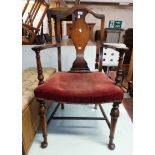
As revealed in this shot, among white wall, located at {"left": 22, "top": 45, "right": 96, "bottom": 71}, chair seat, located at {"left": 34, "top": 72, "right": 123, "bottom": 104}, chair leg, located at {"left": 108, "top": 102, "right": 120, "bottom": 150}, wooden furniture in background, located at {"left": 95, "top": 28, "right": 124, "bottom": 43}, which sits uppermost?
wooden furniture in background, located at {"left": 95, "top": 28, "right": 124, "bottom": 43}

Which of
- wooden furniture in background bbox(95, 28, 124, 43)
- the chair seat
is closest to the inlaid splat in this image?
the chair seat

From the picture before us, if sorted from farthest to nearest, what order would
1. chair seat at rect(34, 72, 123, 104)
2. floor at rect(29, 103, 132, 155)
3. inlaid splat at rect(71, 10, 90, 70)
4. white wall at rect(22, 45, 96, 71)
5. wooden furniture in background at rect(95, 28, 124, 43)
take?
wooden furniture in background at rect(95, 28, 124, 43)
white wall at rect(22, 45, 96, 71)
inlaid splat at rect(71, 10, 90, 70)
floor at rect(29, 103, 132, 155)
chair seat at rect(34, 72, 123, 104)

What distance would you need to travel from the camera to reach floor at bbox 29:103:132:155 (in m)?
1.10

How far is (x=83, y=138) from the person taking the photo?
4.02ft

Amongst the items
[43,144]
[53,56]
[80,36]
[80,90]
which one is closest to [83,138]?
[43,144]

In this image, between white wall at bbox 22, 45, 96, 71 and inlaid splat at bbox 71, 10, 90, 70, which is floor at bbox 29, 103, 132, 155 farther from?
white wall at bbox 22, 45, 96, 71

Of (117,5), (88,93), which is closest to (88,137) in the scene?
(88,93)

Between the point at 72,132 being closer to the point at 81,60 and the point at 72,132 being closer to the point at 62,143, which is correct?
the point at 62,143

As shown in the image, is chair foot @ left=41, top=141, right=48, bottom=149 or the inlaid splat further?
the inlaid splat

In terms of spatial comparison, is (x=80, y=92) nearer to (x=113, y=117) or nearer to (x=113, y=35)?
(x=113, y=117)
